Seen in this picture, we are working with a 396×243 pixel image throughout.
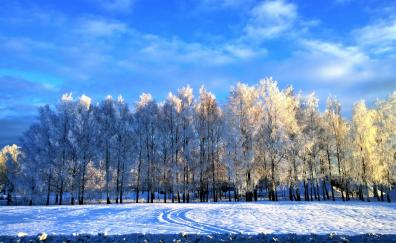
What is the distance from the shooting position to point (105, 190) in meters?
43.1

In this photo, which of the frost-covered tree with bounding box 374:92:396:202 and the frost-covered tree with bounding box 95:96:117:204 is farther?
the frost-covered tree with bounding box 374:92:396:202

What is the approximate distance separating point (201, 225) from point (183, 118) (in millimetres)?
27238

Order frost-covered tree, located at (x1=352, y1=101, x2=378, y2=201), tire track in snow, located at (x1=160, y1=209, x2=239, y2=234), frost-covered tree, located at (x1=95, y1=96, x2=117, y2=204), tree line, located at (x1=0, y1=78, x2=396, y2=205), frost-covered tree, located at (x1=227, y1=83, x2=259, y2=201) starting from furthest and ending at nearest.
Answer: frost-covered tree, located at (x1=352, y1=101, x2=378, y2=201) → frost-covered tree, located at (x1=95, y1=96, x2=117, y2=204) → tree line, located at (x1=0, y1=78, x2=396, y2=205) → frost-covered tree, located at (x1=227, y1=83, x2=259, y2=201) → tire track in snow, located at (x1=160, y1=209, x2=239, y2=234)

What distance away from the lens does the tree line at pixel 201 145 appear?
40.4 metres

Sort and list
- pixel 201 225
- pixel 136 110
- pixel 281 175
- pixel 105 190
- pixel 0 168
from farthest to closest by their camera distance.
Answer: pixel 0 168 < pixel 136 110 < pixel 105 190 < pixel 281 175 < pixel 201 225

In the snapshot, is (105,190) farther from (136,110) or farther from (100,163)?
(136,110)

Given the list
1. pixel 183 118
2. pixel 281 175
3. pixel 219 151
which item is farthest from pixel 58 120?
pixel 281 175

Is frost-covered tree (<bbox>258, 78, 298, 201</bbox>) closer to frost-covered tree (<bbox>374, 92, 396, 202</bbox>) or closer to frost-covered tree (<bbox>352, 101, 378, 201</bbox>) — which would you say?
frost-covered tree (<bbox>352, 101, 378, 201</bbox>)

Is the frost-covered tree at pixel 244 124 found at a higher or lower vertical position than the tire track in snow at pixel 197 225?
higher

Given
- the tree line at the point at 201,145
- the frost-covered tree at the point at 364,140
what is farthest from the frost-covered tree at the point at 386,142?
the frost-covered tree at the point at 364,140

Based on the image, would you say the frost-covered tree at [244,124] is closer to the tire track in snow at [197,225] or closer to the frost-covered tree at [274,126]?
the frost-covered tree at [274,126]

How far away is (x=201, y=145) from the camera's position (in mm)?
44094

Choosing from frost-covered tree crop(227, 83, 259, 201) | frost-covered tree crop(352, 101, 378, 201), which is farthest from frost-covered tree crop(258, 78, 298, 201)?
frost-covered tree crop(352, 101, 378, 201)

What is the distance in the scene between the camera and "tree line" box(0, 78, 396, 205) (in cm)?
4041
